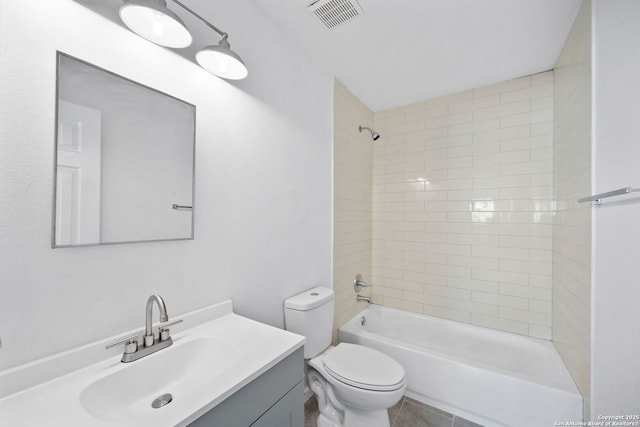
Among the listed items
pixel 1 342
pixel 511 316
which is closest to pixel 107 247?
pixel 1 342

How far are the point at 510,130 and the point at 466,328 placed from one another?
5.83 ft

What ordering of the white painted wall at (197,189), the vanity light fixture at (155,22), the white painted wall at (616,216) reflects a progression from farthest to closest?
the white painted wall at (616,216) < the vanity light fixture at (155,22) < the white painted wall at (197,189)

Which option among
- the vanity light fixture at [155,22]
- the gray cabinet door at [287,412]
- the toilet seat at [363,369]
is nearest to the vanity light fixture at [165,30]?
the vanity light fixture at [155,22]

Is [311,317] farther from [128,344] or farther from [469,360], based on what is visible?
[469,360]

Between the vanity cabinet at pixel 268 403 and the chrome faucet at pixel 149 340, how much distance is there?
0.35 metres

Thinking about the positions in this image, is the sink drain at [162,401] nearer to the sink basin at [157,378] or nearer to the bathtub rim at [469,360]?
the sink basin at [157,378]

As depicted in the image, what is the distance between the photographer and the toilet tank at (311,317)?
1.57m

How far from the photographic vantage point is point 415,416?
5.75 feet

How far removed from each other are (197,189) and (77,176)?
409 millimetres

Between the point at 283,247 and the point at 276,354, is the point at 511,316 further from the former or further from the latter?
the point at 276,354

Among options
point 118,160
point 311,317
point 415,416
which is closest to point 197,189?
point 118,160

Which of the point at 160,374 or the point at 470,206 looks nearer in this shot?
the point at 160,374

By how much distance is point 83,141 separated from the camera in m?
0.84

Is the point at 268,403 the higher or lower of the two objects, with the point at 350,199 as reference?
lower
